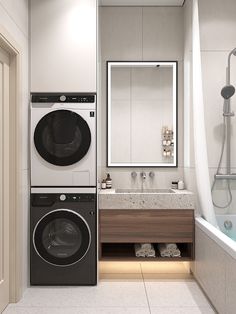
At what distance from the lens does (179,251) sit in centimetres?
329

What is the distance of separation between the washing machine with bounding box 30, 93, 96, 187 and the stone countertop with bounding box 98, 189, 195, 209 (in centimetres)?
25

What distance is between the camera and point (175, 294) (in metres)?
2.85

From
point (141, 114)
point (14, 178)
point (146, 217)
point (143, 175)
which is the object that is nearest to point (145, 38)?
point (141, 114)

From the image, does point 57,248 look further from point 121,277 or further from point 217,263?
point 217,263

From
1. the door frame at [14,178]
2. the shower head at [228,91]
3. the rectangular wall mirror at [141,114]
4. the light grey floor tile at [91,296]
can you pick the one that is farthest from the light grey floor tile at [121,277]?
the shower head at [228,91]

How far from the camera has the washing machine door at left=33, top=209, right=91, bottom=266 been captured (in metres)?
2.99

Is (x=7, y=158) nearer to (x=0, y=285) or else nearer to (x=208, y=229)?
(x=0, y=285)

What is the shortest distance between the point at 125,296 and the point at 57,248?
2.43 feet

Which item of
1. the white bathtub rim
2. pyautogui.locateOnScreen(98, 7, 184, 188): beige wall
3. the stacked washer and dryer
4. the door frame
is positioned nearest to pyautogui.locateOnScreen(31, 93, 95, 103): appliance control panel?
the stacked washer and dryer

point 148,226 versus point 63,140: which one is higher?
point 63,140

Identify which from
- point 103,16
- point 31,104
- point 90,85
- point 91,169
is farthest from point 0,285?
point 103,16

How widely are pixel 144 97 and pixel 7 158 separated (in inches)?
69.5

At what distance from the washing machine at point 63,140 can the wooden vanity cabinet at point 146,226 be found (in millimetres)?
435

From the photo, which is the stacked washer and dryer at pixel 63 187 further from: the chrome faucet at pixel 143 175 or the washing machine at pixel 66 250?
the chrome faucet at pixel 143 175
